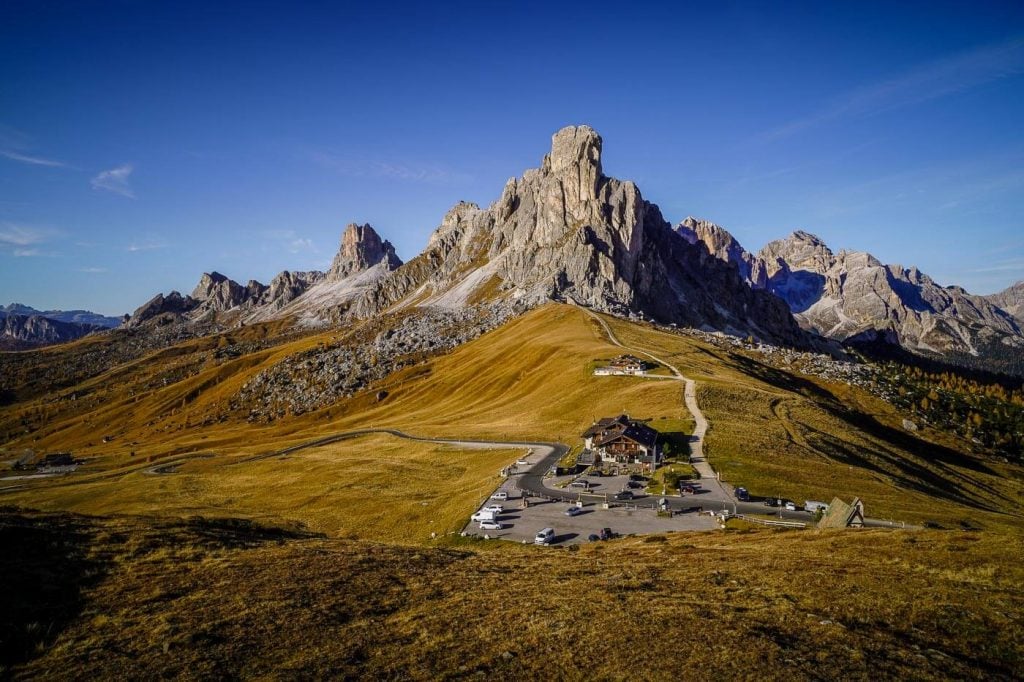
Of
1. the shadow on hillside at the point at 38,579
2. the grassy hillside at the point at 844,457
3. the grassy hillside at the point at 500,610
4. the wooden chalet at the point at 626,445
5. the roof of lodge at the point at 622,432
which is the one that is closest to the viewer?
the grassy hillside at the point at 500,610

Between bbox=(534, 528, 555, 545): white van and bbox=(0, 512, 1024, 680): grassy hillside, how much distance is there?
1306 cm

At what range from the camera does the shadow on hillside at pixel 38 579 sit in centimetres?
2097

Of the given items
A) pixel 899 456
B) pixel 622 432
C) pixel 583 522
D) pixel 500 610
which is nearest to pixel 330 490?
pixel 622 432

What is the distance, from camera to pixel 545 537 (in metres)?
48.8

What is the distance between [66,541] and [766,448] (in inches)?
3057

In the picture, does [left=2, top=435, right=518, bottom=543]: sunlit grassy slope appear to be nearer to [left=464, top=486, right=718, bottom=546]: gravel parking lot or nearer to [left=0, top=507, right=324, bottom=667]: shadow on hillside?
[left=464, top=486, right=718, bottom=546]: gravel parking lot

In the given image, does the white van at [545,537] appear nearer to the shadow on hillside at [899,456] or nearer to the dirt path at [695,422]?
the dirt path at [695,422]

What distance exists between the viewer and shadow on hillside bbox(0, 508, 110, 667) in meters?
21.0

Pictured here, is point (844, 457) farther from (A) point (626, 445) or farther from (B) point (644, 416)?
(A) point (626, 445)

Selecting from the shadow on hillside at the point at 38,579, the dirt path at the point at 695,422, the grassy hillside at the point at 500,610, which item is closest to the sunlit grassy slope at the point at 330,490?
the shadow on hillside at the point at 38,579

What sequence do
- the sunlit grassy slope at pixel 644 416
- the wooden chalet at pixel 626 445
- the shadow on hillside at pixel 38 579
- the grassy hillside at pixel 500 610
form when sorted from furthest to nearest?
the wooden chalet at pixel 626 445
the sunlit grassy slope at pixel 644 416
the shadow on hillside at pixel 38 579
the grassy hillside at pixel 500 610

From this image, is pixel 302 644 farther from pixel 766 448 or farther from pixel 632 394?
pixel 632 394

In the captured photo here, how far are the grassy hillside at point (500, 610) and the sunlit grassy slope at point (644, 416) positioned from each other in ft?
108

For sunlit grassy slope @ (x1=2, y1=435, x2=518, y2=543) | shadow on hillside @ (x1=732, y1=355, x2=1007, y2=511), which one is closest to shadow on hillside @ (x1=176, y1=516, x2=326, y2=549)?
sunlit grassy slope @ (x1=2, y1=435, x2=518, y2=543)
